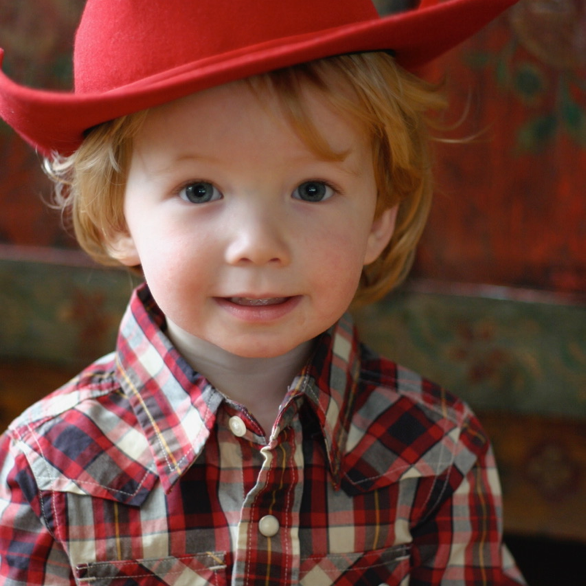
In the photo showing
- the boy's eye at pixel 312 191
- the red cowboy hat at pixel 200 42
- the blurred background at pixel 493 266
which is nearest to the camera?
the red cowboy hat at pixel 200 42

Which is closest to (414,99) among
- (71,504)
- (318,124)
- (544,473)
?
(318,124)

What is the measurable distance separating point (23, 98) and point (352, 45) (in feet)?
0.92

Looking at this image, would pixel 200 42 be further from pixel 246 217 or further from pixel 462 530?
pixel 462 530

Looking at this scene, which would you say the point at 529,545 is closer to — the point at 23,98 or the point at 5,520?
the point at 5,520

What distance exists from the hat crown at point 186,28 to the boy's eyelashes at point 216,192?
0.36 ft

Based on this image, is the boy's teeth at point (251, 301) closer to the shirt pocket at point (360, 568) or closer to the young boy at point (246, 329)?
the young boy at point (246, 329)

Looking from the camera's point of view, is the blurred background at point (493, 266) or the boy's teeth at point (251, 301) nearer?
the boy's teeth at point (251, 301)

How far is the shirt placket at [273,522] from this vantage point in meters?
0.78

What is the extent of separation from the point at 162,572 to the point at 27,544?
5.5 inches

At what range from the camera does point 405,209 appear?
953 mm

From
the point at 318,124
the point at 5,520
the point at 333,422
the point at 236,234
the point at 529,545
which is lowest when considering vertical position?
the point at 529,545

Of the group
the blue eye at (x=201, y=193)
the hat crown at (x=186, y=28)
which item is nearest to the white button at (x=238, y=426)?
the blue eye at (x=201, y=193)

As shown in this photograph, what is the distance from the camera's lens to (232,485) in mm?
813

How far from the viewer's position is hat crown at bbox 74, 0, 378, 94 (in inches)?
26.4
